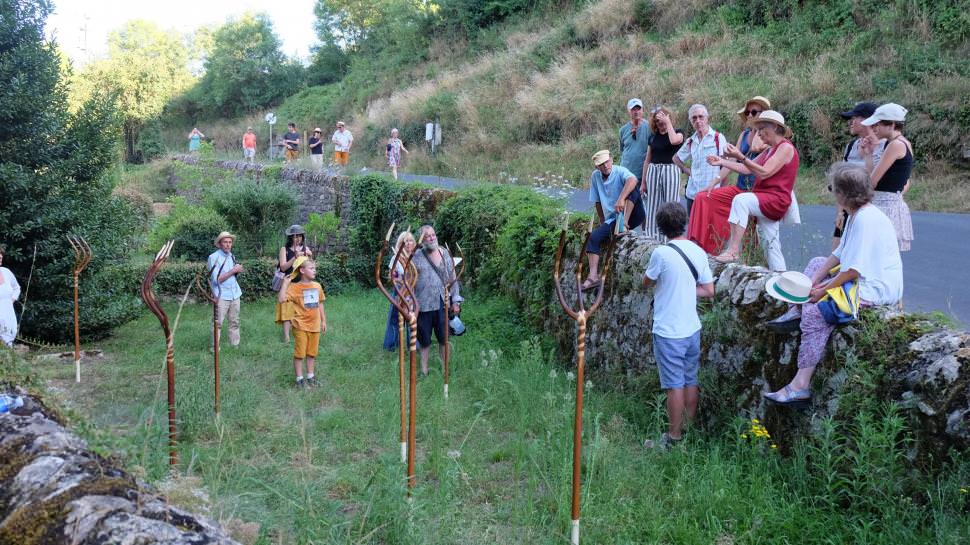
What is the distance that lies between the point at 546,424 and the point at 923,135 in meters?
11.6

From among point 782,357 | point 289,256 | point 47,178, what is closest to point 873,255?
point 782,357

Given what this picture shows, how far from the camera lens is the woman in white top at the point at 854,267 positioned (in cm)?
467

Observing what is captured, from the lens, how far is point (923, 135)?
554 inches

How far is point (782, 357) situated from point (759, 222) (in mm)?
1891

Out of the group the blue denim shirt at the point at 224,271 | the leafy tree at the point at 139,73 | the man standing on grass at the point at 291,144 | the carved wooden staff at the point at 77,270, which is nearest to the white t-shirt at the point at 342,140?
the man standing on grass at the point at 291,144

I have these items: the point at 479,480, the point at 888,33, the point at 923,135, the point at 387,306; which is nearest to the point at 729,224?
the point at 479,480

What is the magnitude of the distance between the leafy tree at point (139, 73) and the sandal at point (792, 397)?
41.6m

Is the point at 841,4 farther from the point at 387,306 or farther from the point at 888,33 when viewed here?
the point at 387,306

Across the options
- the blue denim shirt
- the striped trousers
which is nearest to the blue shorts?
the striped trousers

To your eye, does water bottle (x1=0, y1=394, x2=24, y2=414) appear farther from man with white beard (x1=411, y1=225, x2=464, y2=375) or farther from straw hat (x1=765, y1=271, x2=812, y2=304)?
man with white beard (x1=411, y1=225, x2=464, y2=375)

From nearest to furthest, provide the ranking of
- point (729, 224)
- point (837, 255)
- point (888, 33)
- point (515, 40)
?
point (837, 255) → point (729, 224) → point (888, 33) → point (515, 40)

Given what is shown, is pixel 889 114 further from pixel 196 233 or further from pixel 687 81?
pixel 687 81

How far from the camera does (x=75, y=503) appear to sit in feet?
8.16

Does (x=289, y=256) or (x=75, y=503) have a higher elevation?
(x=75, y=503)
